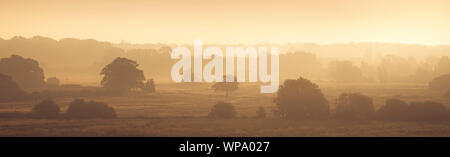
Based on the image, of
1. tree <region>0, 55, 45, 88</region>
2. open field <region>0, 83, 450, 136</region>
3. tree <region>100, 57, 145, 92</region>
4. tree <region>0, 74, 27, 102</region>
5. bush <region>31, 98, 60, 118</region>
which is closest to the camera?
open field <region>0, 83, 450, 136</region>

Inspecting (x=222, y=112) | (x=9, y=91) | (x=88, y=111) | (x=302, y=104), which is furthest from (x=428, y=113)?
(x=9, y=91)

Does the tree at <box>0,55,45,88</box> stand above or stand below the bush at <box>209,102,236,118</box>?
above

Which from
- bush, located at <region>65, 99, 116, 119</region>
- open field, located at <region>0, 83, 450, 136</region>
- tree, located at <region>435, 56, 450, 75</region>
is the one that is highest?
tree, located at <region>435, 56, 450, 75</region>

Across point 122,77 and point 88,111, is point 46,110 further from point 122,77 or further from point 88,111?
point 122,77

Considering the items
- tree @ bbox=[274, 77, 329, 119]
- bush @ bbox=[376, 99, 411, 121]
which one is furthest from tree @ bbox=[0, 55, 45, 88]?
bush @ bbox=[376, 99, 411, 121]

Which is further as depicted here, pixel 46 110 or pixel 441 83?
pixel 441 83

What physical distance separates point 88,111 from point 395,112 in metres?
44.0

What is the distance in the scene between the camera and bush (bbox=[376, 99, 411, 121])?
58938mm

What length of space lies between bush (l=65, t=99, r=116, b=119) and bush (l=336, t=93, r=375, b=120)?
32.8 m

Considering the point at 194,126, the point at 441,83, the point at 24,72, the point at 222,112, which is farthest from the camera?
the point at 24,72

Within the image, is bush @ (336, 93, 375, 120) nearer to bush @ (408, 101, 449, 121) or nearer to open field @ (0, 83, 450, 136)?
open field @ (0, 83, 450, 136)

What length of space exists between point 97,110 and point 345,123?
1365 inches

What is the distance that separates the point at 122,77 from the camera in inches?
3912
